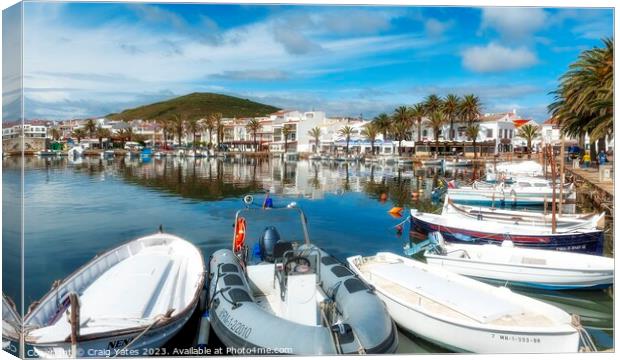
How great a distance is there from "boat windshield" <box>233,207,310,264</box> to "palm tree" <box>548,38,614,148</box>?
24.1ft

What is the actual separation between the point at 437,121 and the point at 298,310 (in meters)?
44.6

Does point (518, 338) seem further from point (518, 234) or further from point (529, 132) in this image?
point (529, 132)

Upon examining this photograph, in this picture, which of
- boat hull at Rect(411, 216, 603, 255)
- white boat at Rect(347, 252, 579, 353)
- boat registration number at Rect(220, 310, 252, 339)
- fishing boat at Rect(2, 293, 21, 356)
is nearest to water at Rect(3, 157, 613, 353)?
fishing boat at Rect(2, 293, 21, 356)

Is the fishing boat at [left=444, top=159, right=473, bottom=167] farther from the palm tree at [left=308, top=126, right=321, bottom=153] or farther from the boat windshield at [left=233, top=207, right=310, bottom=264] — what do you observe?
the boat windshield at [left=233, top=207, right=310, bottom=264]

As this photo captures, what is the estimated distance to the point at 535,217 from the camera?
20.5 m

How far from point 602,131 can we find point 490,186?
59.9 feet

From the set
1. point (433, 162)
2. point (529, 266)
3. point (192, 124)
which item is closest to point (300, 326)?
point (529, 266)

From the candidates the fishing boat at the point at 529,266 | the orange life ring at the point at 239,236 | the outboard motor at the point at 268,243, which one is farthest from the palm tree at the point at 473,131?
the orange life ring at the point at 239,236

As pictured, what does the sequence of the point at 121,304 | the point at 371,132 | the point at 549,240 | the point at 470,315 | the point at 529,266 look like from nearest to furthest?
1. the point at 121,304
2. the point at 470,315
3. the point at 529,266
4. the point at 549,240
5. the point at 371,132

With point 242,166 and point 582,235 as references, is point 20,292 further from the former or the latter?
point 242,166

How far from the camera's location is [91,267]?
10656mm

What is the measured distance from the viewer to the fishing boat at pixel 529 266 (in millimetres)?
12781

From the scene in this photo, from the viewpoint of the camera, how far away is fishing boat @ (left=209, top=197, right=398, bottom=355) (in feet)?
24.4

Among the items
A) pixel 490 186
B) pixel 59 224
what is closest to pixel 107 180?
pixel 59 224
